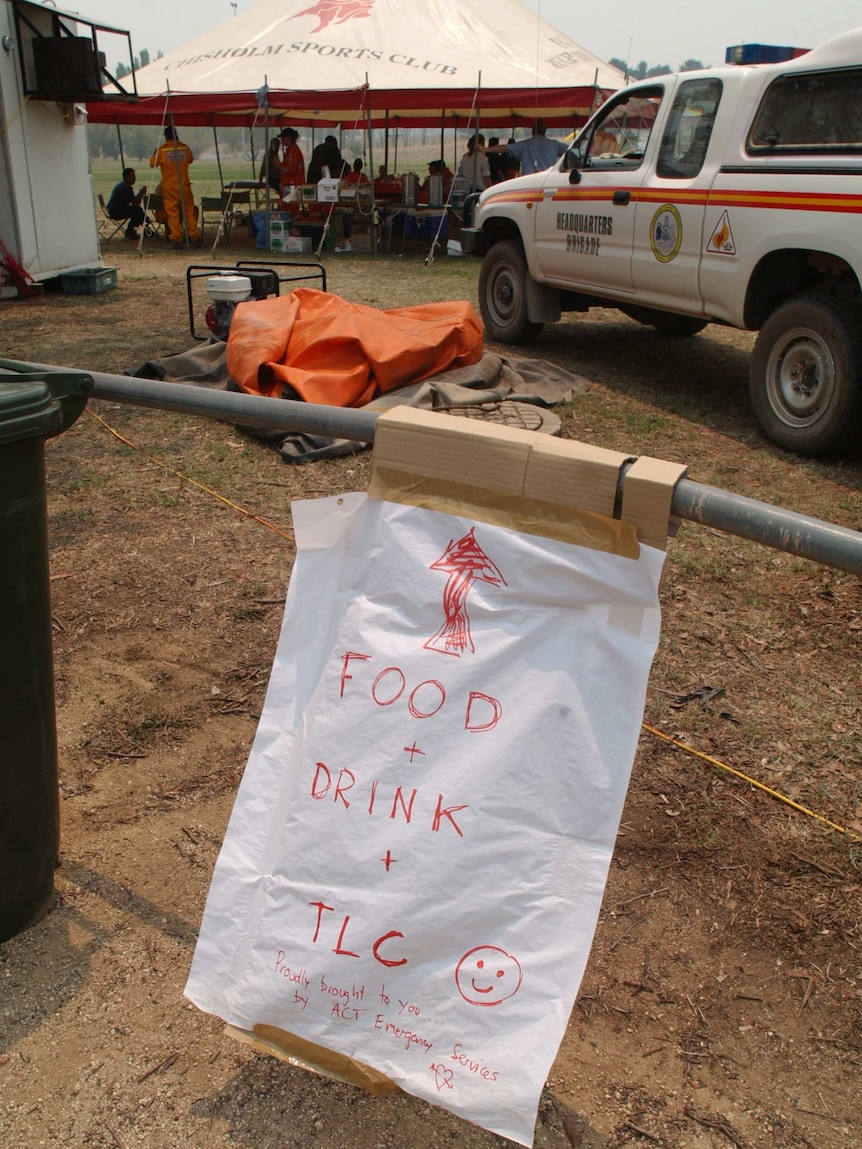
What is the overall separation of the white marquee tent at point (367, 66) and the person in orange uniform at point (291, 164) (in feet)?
5.36

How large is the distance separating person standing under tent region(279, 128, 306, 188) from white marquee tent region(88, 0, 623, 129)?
1.63m

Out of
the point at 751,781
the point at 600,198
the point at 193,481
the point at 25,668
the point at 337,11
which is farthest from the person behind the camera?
the point at 337,11

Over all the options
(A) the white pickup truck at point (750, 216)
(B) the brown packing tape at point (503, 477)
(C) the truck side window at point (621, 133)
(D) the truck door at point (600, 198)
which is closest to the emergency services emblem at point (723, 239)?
(A) the white pickup truck at point (750, 216)

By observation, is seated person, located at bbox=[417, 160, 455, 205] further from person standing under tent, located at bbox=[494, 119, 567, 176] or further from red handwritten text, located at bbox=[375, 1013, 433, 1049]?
red handwritten text, located at bbox=[375, 1013, 433, 1049]

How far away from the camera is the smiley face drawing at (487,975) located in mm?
1400

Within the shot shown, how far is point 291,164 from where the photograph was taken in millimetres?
18344

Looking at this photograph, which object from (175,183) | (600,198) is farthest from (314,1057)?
(175,183)

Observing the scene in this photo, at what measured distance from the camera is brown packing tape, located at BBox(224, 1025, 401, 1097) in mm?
1504

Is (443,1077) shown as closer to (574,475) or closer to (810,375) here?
(574,475)

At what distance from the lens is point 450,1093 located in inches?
55.6

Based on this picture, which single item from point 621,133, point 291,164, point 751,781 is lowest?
point 751,781

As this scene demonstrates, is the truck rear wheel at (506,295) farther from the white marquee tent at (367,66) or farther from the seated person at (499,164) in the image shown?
the seated person at (499,164)

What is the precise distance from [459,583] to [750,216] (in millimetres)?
5377

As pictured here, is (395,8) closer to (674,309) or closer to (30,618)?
(674,309)
